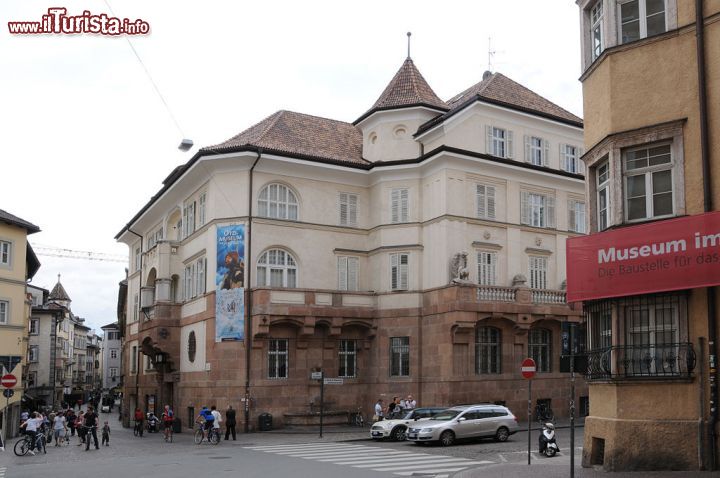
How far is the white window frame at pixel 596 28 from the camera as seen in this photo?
62.8 feet

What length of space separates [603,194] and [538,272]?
2410cm

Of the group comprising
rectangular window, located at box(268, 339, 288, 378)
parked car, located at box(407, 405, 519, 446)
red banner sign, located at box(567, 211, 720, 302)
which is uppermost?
red banner sign, located at box(567, 211, 720, 302)

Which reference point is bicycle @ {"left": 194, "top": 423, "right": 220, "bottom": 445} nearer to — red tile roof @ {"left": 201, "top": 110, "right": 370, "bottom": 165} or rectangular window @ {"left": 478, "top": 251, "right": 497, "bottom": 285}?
red tile roof @ {"left": 201, "top": 110, "right": 370, "bottom": 165}

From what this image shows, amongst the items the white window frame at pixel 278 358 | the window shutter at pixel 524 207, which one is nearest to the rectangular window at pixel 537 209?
the window shutter at pixel 524 207

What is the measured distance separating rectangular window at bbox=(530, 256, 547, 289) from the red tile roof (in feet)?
32.6

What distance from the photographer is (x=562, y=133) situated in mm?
44312

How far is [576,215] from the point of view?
44438 millimetres

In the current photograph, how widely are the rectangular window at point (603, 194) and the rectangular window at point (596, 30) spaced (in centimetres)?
261

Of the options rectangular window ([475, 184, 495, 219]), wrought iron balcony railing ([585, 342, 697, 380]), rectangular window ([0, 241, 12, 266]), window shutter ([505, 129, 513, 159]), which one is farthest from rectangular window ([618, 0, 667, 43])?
rectangular window ([0, 241, 12, 266])

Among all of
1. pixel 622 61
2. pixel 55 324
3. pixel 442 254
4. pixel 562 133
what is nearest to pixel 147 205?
pixel 442 254

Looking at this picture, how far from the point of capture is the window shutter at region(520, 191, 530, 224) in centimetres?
4247

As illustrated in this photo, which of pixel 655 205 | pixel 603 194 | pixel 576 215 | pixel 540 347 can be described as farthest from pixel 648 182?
pixel 576 215

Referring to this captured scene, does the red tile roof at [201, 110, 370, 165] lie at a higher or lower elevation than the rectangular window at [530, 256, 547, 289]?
higher

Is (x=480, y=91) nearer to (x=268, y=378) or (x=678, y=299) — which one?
(x=268, y=378)
